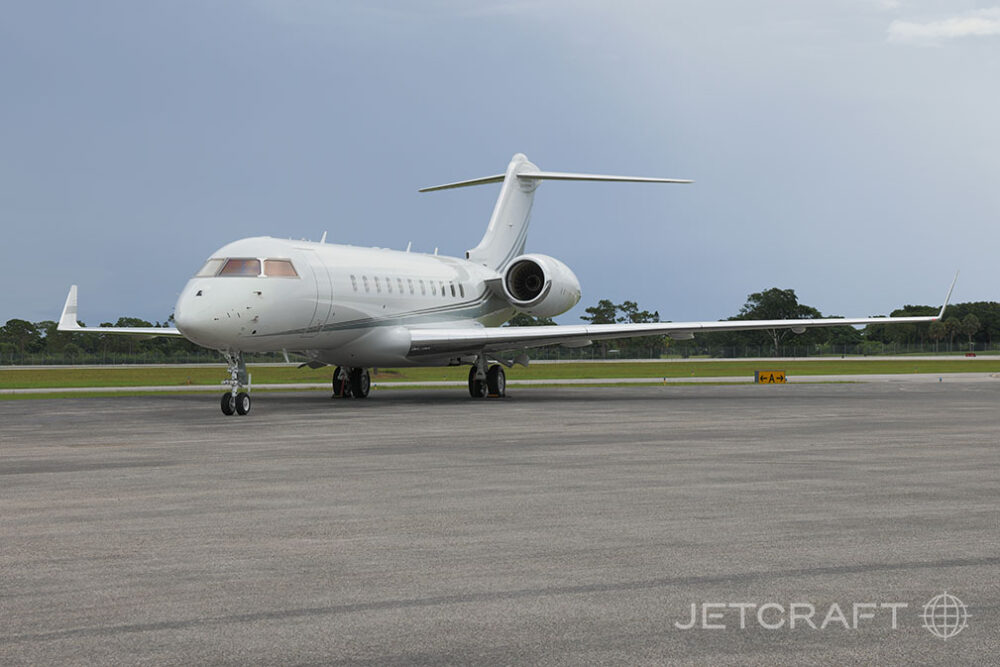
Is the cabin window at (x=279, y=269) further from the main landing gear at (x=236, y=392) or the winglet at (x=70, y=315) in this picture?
the winglet at (x=70, y=315)

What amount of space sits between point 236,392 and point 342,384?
8.03 metres

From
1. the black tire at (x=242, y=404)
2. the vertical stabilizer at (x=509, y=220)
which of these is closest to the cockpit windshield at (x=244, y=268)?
the black tire at (x=242, y=404)

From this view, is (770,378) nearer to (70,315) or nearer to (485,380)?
(485,380)

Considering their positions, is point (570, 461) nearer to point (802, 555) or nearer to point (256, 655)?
point (802, 555)

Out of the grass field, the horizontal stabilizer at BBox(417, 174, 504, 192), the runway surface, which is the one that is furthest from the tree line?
the runway surface

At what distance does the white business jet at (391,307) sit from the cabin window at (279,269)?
0.09 ft

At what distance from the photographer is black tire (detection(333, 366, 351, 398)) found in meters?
30.2

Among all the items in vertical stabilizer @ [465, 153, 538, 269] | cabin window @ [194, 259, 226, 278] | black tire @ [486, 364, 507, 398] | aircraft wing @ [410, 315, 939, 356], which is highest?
vertical stabilizer @ [465, 153, 538, 269]

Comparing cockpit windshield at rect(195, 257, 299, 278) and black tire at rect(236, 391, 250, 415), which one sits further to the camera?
cockpit windshield at rect(195, 257, 299, 278)

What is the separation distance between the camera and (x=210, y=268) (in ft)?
76.6

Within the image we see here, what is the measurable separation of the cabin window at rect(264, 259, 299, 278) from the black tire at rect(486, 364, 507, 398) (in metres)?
7.27

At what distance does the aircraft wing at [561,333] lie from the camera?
90.8 ft

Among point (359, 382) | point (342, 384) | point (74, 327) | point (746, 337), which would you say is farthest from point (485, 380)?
point (746, 337)

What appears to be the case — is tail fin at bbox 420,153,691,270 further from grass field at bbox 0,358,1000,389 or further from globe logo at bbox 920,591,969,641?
globe logo at bbox 920,591,969,641
